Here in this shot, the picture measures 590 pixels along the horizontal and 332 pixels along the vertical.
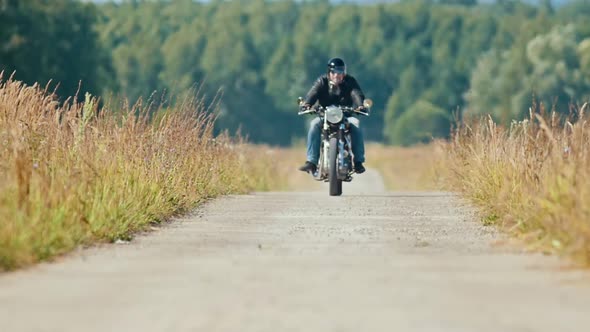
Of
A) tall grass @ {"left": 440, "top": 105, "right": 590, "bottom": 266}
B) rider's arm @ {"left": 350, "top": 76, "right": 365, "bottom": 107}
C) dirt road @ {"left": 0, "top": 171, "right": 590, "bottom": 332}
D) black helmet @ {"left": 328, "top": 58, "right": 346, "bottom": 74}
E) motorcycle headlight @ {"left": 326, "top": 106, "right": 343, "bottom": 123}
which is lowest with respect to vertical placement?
dirt road @ {"left": 0, "top": 171, "right": 590, "bottom": 332}

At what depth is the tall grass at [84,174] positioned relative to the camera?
1118 centimetres

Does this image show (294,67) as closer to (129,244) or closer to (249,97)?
(249,97)

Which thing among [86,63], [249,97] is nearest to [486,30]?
[249,97]

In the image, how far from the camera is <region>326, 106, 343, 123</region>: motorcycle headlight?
20141 mm

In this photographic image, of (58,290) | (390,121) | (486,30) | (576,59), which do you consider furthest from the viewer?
(486,30)

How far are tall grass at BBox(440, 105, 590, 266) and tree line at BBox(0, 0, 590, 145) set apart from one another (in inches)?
2752

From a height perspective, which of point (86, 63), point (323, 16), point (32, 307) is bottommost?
point (32, 307)

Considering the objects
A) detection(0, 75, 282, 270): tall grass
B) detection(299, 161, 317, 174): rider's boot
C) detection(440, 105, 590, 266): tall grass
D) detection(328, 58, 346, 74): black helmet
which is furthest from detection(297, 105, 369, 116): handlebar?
detection(440, 105, 590, 266): tall grass

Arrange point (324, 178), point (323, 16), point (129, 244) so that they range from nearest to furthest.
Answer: point (129, 244) → point (324, 178) → point (323, 16)

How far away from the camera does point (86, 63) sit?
3364 inches

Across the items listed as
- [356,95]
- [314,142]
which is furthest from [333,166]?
[356,95]

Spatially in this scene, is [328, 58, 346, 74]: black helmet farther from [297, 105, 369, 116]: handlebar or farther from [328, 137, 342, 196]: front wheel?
[328, 137, 342, 196]: front wheel

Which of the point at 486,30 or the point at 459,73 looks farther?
the point at 486,30

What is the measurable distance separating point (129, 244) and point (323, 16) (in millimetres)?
170967
